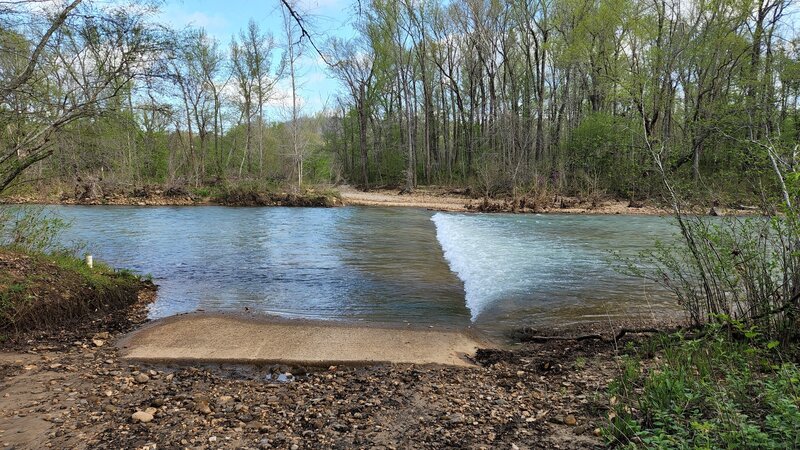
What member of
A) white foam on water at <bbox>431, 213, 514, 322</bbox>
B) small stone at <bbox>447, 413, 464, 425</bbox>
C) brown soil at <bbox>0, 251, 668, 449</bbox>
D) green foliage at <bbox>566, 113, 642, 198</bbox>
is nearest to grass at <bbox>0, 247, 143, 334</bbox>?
brown soil at <bbox>0, 251, 668, 449</bbox>

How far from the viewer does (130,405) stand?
3.93 metres

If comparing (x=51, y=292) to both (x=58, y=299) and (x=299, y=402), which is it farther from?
(x=299, y=402)

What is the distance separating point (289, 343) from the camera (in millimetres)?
5895

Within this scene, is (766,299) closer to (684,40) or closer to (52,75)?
(52,75)

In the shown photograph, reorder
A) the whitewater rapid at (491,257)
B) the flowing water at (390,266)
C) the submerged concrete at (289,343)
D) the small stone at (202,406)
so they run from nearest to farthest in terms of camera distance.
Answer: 1. the small stone at (202,406)
2. the submerged concrete at (289,343)
3. the flowing water at (390,266)
4. the whitewater rapid at (491,257)

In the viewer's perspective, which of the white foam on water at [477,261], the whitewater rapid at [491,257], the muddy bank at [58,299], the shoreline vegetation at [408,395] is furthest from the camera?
the whitewater rapid at [491,257]

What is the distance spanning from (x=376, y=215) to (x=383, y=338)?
18.3 metres

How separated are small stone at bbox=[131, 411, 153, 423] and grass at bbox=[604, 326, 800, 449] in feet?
11.1

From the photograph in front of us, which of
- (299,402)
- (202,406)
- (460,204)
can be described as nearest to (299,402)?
(299,402)

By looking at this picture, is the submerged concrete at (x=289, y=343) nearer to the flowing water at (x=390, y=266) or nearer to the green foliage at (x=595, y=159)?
the flowing water at (x=390, y=266)

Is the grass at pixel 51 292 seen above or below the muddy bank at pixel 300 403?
above

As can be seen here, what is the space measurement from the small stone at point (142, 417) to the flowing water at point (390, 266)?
3.67 m

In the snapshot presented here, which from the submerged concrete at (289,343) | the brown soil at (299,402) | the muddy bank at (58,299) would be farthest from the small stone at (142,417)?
the muddy bank at (58,299)

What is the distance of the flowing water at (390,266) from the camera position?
7.75 m
